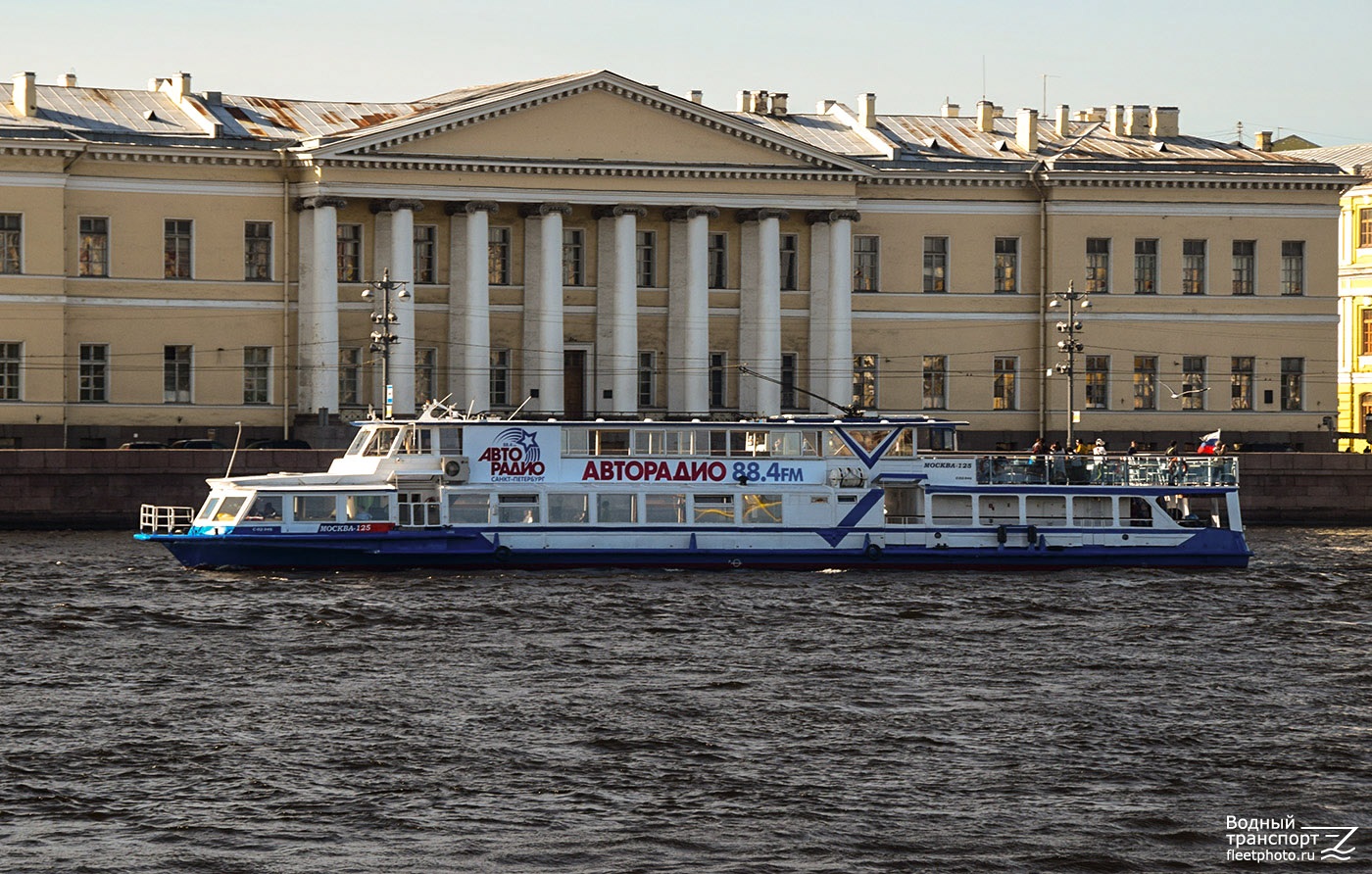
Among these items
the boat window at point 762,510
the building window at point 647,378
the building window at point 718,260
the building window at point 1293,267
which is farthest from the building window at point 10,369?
the building window at point 1293,267

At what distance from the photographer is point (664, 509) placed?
3738 cm

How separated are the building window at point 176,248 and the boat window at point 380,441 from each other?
2013cm

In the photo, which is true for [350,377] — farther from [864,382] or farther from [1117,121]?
[1117,121]

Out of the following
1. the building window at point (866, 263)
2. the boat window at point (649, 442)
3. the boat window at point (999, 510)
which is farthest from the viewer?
the building window at point (866, 263)

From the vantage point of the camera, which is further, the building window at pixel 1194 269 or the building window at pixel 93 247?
the building window at pixel 1194 269

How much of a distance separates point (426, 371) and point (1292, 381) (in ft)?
73.3

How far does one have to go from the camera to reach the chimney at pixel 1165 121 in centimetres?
6662

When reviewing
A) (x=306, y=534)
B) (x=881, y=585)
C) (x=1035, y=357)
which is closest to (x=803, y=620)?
(x=881, y=585)

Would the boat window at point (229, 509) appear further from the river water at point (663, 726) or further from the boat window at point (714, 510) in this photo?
the boat window at point (714, 510)

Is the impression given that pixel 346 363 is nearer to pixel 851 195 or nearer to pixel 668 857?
pixel 851 195

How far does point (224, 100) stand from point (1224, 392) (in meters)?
26.1

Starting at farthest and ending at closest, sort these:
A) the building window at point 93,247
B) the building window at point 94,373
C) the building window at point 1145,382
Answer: the building window at point 1145,382 → the building window at point 93,247 → the building window at point 94,373

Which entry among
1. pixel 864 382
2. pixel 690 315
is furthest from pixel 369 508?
pixel 864 382

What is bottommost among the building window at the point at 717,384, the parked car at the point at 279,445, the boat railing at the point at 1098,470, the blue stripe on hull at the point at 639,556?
the blue stripe on hull at the point at 639,556
